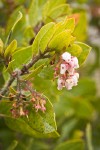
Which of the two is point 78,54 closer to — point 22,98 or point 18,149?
point 22,98

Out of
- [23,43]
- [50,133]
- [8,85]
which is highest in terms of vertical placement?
[23,43]

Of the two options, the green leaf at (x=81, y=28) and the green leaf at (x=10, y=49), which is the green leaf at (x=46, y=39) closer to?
the green leaf at (x=10, y=49)

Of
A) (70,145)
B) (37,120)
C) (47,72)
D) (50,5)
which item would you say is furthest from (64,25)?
(70,145)

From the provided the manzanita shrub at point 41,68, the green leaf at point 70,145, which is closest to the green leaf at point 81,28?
the green leaf at point 70,145

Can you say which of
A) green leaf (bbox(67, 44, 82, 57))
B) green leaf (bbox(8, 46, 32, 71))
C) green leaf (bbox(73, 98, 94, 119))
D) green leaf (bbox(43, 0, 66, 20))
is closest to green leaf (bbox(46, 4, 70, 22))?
green leaf (bbox(43, 0, 66, 20))

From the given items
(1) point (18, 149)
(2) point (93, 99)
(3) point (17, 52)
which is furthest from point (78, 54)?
(2) point (93, 99)

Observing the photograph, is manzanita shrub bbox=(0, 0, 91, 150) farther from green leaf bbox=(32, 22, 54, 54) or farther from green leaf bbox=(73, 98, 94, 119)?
green leaf bbox=(73, 98, 94, 119)
